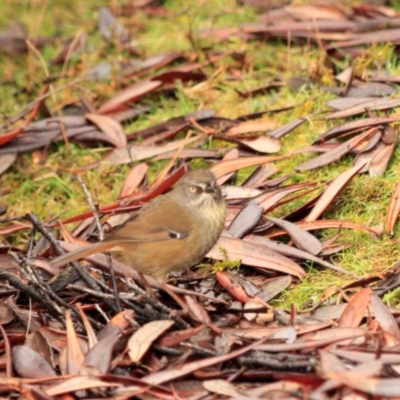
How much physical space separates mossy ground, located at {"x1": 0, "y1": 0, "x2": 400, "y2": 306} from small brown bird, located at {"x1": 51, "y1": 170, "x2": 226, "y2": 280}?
54 centimetres

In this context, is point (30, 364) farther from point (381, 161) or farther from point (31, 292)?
point (381, 161)

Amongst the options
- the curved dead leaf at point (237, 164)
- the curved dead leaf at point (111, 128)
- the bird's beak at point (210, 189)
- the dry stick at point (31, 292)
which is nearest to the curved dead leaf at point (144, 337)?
the dry stick at point (31, 292)

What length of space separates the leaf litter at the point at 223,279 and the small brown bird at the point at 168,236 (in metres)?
0.12

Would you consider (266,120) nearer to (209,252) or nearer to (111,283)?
(209,252)

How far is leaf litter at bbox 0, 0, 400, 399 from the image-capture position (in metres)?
3.55

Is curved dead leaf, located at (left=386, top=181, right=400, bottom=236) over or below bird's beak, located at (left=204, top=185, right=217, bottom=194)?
below

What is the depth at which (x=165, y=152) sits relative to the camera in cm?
605

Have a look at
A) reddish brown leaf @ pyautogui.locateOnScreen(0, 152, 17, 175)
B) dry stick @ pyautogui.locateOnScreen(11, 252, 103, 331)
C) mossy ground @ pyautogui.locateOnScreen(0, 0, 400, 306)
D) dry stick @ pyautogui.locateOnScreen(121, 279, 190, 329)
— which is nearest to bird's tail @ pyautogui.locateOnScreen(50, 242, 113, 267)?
dry stick @ pyautogui.locateOnScreen(11, 252, 103, 331)

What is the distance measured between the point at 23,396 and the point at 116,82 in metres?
3.95

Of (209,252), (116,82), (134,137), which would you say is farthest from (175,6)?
(209,252)

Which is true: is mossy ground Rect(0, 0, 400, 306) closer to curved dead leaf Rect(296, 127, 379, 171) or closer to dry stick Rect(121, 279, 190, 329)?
curved dead leaf Rect(296, 127, 379, 171)

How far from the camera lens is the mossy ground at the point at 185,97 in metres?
4.85

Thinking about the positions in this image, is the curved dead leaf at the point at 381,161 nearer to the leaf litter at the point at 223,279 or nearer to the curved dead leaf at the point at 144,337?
the leaf litter at the point at 223,279

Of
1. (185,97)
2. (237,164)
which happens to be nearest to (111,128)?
(185,97)
